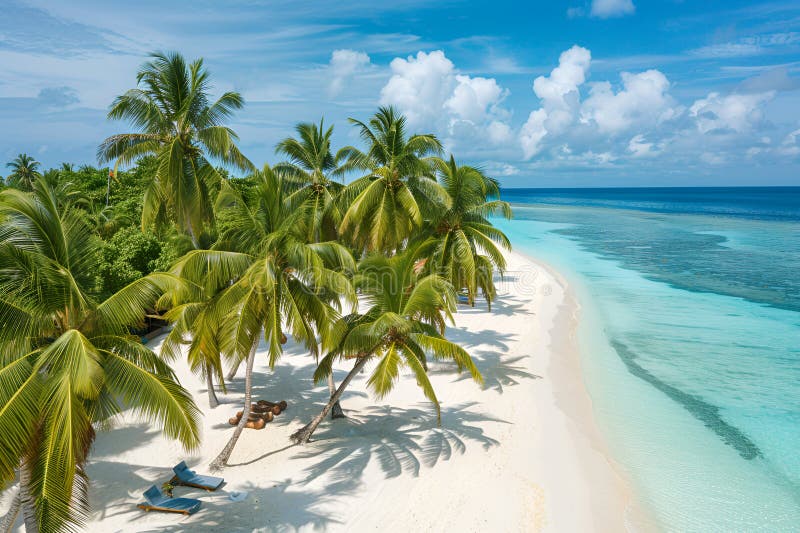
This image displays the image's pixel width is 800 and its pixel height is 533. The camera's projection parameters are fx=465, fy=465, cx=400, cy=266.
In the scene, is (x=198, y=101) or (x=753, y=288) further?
(x=753, y=288)

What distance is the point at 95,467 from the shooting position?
9875mm

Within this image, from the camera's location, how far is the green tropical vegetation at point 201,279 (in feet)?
18.5

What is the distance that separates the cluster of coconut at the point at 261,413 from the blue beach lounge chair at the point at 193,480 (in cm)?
227

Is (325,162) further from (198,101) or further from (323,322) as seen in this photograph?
(323,322)

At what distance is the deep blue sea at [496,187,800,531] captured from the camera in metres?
10.3

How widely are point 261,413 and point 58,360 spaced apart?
703 cm

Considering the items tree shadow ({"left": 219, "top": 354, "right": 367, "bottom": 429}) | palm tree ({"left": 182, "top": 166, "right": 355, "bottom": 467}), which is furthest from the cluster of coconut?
palm tree ({"left": 182, "top": 166, "right": 355, "bottom": 467})

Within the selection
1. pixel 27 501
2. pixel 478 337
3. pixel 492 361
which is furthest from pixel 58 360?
pixel 478 337

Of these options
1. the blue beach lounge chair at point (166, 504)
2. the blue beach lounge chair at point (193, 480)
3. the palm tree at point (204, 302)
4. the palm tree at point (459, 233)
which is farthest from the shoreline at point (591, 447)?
the palm tree at point (204, 302)

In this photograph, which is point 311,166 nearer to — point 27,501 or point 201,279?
point 201,279

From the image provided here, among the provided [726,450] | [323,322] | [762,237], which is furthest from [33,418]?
[762,237]

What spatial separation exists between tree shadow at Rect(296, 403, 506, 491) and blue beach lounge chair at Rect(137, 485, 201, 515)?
2.16 meters

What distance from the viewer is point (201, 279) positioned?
9078 mm

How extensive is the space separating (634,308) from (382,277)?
2152 centimetres
